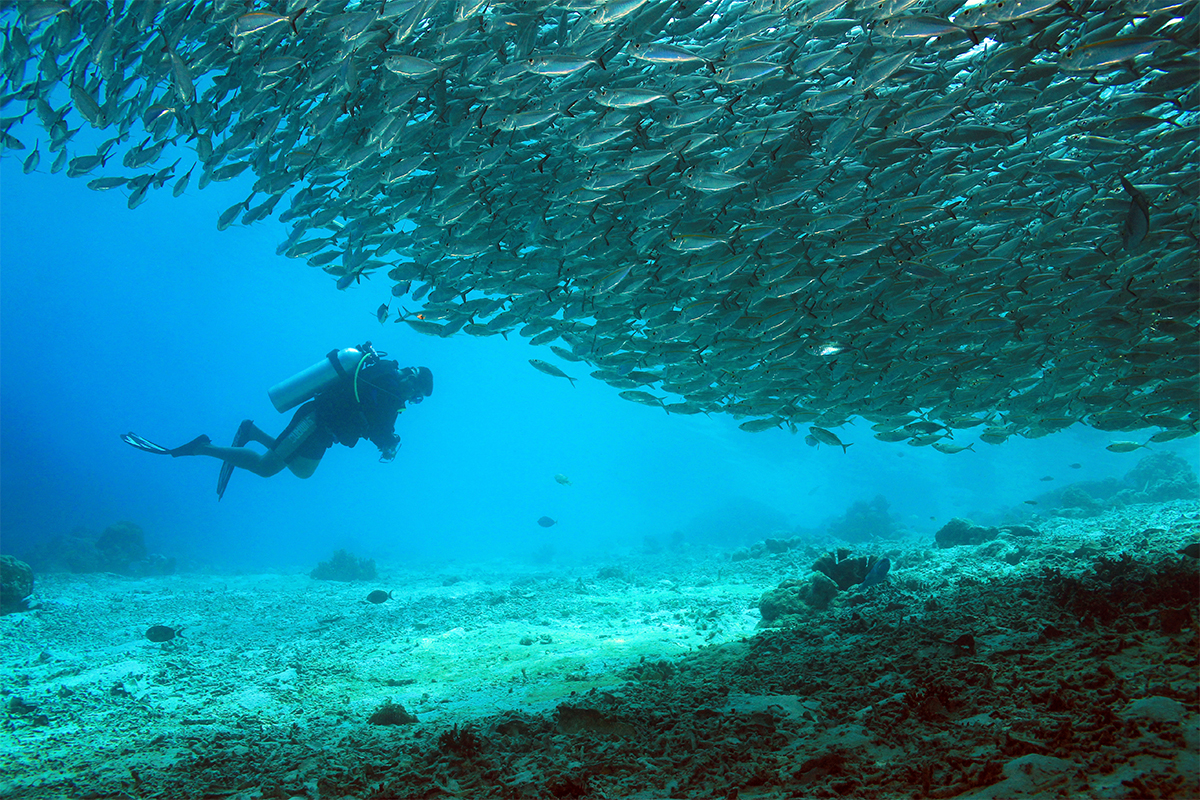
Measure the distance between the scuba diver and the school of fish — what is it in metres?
3.43

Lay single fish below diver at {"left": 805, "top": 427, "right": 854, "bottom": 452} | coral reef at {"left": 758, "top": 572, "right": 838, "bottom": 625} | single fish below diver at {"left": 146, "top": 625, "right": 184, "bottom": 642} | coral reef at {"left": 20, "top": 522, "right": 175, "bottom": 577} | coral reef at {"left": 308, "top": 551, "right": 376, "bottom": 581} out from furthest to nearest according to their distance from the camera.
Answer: coral reef at {"left": 20, "top": 522, "right": 175, "bottom": 577} < coral reef at {"left": 308, "top": 551, "right": 376, "bottom": 581} < single fish below diver at {"left": 146, "top": 625, "right": 184, "bottom": 642} < coral reef at {"left": 758, "top": 572, "right": 838, "bottom": 625} < single fish below diver at {"left": 805, "top": 427, "right": 854, "bottom": 452}

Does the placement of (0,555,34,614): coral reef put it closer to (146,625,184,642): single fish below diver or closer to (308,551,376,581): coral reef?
(146,625,184,642): single fish below diver

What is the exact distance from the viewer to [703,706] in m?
3.29

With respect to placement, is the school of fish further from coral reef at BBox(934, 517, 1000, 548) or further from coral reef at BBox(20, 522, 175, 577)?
coral reef at BBox(20, 522, 175, 577)

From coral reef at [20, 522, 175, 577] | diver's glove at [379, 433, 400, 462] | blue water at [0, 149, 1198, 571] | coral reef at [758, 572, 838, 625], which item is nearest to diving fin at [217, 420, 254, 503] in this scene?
diver's glove at [379, 433, 400, 462]

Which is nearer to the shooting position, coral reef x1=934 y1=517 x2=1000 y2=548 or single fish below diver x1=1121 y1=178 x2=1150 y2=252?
single fish below diver x1=1121 y1=178 x2=1150 y2=252

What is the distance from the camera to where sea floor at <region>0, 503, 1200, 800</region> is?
2.19m

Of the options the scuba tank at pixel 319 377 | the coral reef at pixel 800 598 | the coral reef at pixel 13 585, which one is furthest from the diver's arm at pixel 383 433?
the coral reef at pixel 13 585

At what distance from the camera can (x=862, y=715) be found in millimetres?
2812

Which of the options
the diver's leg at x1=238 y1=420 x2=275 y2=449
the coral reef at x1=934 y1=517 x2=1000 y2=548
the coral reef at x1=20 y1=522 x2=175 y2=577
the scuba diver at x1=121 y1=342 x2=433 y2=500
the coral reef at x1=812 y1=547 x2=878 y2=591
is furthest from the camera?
the coral reef at x1=20 y1=522 x2=175 y2=577

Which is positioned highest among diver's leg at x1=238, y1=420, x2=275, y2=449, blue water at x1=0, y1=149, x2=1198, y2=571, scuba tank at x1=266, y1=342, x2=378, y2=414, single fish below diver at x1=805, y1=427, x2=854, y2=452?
blue water at x1=0, y1=149, x2=1198, y2=571

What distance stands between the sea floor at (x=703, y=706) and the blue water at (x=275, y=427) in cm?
1682

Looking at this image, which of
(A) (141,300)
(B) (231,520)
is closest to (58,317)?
(A) (141,300)

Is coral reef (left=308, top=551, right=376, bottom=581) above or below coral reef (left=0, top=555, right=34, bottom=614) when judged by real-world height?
above
